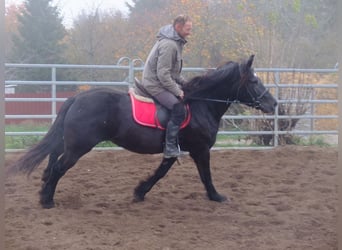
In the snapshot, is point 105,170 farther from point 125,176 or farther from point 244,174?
point 244,174

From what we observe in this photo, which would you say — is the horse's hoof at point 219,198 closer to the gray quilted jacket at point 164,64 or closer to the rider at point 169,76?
the rider at point 169,76

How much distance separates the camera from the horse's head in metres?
5.83

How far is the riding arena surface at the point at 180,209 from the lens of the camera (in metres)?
4.29

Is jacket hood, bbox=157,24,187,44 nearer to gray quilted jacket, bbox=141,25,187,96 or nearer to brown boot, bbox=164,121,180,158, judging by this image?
gray quilted jacket, bbox=141,25,187,96

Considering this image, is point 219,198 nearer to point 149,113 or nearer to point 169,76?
point 149,113

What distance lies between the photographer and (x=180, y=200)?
5.91 metres

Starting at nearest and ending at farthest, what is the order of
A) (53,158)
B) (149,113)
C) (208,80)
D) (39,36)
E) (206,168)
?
(149,113), (53,158), (206,168), (208,80), (39,36)

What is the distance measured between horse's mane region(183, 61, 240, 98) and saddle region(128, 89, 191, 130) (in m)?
0.47

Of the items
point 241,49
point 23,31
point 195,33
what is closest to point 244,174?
point 241,49

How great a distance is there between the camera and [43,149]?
18.0ft

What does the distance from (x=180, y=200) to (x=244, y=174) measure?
178 cm

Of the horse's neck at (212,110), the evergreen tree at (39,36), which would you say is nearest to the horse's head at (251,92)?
the horse's neck at (212,110)

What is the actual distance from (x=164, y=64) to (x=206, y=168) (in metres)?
1.36

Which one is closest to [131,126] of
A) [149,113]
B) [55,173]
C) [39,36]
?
[149,113]
